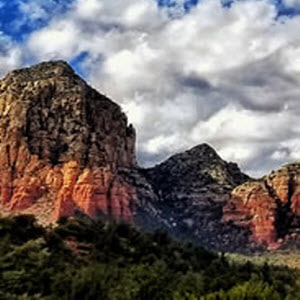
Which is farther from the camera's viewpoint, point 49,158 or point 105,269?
point 49,158

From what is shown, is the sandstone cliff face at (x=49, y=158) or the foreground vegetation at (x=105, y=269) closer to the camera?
the foreground vegetation at (x=105, y=269)

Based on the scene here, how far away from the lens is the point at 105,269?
57.1 metres

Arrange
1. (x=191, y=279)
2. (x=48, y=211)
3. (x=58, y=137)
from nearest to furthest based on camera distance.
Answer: (x=191, y=279) → (x=48, y=211) → (x=58, y=137)

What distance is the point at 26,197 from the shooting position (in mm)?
176000

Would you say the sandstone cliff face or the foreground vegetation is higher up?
the sandstone cliff face

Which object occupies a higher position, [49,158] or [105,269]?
[49,158]

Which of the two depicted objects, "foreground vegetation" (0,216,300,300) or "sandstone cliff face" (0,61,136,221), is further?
"sandstone cliff face" (0,61,136,221)

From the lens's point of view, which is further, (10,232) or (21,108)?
(21,108)

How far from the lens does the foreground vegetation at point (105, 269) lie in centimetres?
4158

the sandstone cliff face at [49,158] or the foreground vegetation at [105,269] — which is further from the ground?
the sandstone cliff face at [49,158]

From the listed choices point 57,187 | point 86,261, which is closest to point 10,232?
point 86,261

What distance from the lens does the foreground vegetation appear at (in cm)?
4158

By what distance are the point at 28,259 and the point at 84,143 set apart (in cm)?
14780

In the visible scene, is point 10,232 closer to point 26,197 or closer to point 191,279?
point 191,279
